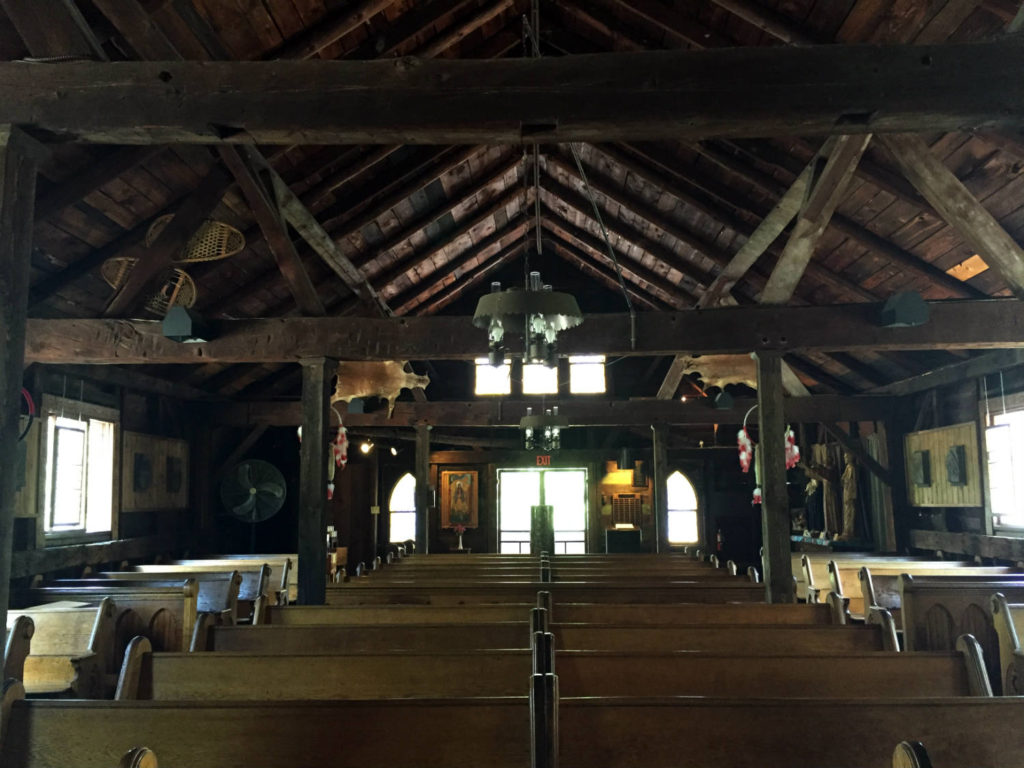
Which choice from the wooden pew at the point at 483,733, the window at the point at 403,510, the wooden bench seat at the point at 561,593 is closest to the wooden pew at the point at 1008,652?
the wooden pew at the point at 483,733

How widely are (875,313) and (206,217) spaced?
5471 millimetres

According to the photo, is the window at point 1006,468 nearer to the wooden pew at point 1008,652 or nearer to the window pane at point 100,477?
the wooden pew at point 1008,652

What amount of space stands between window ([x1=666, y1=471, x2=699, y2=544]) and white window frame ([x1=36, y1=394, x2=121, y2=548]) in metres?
11.0

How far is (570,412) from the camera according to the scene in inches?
489

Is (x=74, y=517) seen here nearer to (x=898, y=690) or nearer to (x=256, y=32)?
(x=256, y=32)

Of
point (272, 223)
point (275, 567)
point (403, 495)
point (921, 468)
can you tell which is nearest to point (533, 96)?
point (272, 223)

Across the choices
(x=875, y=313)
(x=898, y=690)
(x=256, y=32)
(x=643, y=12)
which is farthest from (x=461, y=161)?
(x=898, y=690)

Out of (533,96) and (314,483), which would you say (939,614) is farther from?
(314,483)

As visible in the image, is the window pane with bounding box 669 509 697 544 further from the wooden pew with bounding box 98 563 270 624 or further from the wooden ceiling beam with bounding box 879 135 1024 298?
the wooden ceiling beam with bounding box 879 135 1024 298

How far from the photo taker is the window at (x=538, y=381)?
15109 millimetres

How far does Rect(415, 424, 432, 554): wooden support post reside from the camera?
12.3m

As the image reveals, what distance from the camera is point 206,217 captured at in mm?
6570

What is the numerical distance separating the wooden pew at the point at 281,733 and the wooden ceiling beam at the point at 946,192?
4.91 meters

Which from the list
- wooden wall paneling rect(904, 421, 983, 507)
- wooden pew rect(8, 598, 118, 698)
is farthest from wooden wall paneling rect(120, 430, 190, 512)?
wooden wall paneling rect(904, 421, 983, 507)
